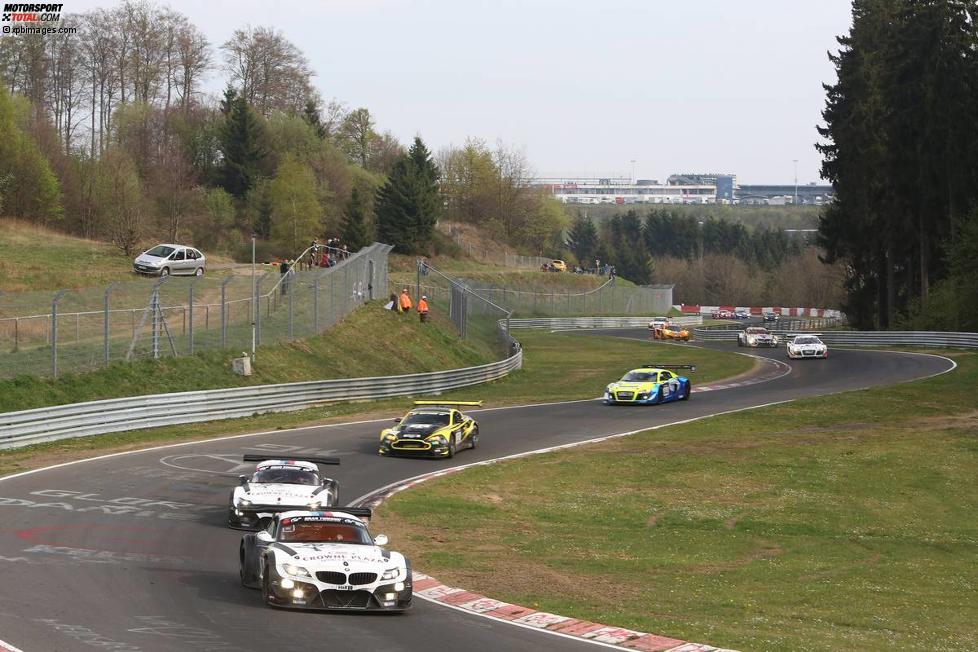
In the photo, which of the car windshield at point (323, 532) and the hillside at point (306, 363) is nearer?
the car windshield at point (323, 532)

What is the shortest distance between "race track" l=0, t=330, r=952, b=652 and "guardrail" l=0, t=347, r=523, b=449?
11.3ft

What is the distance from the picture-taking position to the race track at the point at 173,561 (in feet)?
42.2

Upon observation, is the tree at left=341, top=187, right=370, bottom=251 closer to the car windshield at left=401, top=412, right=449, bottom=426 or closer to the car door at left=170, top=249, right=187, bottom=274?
the car door at left=170, top=249, right=187, bottom=274

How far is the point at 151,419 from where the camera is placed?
35.7 meters

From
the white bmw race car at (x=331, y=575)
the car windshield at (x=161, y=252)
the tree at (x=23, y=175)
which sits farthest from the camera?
the tree at (x=23, y=175)

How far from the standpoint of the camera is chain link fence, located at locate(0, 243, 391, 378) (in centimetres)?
3603

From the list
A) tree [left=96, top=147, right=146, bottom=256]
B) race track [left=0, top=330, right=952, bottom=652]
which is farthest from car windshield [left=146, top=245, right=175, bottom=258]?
race track [left=0, top=330, right=952, bottom=652]

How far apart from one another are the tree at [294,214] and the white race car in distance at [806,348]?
4668cm

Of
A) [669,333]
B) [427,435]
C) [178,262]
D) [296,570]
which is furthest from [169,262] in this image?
[296,570]

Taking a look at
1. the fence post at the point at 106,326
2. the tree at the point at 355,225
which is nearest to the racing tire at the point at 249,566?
the fence post at the point at 106,326

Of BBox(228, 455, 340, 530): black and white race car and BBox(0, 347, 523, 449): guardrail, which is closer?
BBox(228, 455, 340, 530): black and white race car

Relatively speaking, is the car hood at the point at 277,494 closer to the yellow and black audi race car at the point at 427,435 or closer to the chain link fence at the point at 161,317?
the yellow and black audi race car at the point at 427,435

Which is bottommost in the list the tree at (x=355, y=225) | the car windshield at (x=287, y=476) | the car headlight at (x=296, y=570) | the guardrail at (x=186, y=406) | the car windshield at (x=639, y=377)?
the guardrail at (x=186, y=406)

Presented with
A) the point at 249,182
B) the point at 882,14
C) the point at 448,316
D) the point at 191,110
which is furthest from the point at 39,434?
the point at 191,110
